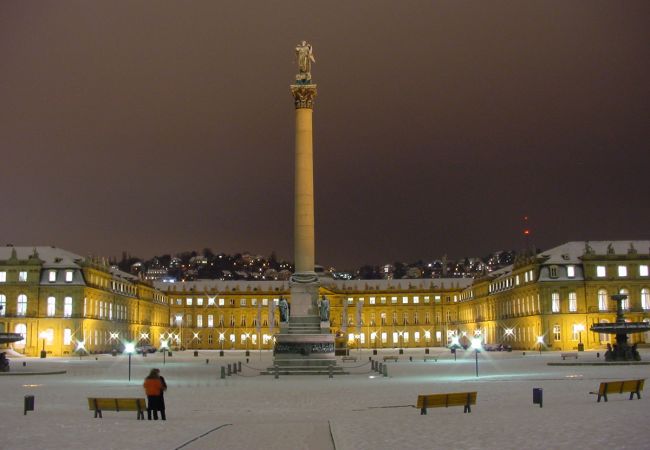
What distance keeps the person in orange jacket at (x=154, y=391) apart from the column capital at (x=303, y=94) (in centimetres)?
4417

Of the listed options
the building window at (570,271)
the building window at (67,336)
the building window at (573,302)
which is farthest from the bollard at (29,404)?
the building window at (570,271)

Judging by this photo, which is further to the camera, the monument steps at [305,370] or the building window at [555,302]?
the building window at [555,302]

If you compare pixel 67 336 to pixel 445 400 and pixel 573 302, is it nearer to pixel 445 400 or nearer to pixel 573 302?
pixel 573 302

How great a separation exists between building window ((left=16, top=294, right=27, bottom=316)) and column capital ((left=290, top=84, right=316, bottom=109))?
79.9 m

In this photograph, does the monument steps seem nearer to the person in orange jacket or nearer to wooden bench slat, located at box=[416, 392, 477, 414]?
wooden bench slat, located at box=[416, 392, 477, 414]

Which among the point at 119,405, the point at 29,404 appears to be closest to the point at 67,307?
the point at 29,404

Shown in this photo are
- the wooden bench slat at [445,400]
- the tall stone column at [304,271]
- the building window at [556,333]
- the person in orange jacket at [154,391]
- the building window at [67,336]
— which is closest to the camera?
the person in orange jacket at [154,391]

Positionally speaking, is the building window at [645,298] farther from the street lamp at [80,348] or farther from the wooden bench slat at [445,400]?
the wooden bench slat at [445,400]

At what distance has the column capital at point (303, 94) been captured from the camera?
7025 centimetres

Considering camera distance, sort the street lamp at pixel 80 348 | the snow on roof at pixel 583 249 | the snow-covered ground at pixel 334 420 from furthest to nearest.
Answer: the snow on roof at pixel 583 249
the street lamp at pixel 80 348
the snow-covered ground at pixel 334 420

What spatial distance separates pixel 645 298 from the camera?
131 m

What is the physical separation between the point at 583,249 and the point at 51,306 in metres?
87.4

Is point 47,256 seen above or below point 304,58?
below

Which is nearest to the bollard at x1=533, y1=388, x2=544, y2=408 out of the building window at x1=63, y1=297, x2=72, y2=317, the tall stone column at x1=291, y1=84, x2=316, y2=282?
the tall stone column at x1=291, y1=84, x2=316, y2=282
